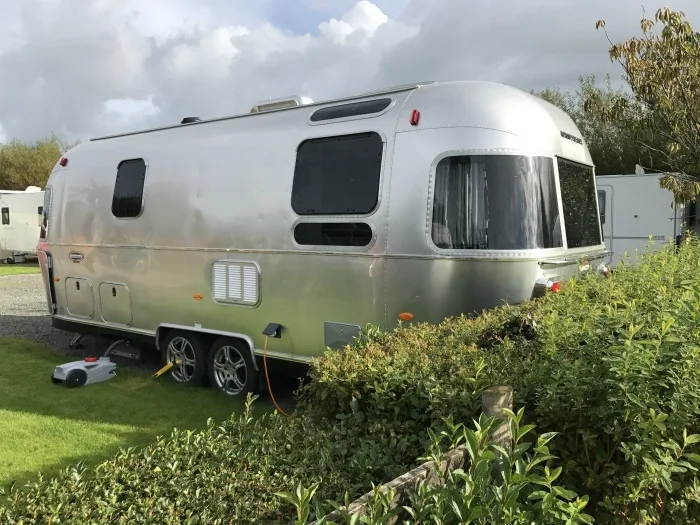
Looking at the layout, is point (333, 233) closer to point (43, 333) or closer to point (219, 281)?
point (219, 281)

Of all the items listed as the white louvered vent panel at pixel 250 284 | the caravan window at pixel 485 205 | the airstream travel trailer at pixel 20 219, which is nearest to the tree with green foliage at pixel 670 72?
the caravan window at pixel 485 205

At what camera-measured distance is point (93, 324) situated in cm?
800

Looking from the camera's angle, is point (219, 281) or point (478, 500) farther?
point (219, 281)

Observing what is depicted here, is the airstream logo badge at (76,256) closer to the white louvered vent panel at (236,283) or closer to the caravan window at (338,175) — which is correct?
the white louvered vent panel at (236,283)

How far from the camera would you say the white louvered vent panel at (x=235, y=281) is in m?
6.21

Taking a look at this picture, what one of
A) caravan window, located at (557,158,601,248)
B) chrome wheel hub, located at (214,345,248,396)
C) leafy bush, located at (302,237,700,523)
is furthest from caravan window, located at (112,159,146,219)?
caravan window, located at (557,158,601,248)

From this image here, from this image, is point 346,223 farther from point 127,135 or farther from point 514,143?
point 127,135

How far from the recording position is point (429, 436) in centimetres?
236

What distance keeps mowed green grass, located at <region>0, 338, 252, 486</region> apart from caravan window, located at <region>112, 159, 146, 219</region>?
2050 mm

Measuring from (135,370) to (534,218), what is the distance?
17.9 feet

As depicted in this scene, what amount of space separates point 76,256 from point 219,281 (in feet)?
9.35

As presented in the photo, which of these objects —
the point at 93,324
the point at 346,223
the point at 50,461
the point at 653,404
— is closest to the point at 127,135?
the point at 93,324

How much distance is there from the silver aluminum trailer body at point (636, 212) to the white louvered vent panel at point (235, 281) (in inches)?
416

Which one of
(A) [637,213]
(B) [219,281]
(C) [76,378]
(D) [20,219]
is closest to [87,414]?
(C) [76,378]
